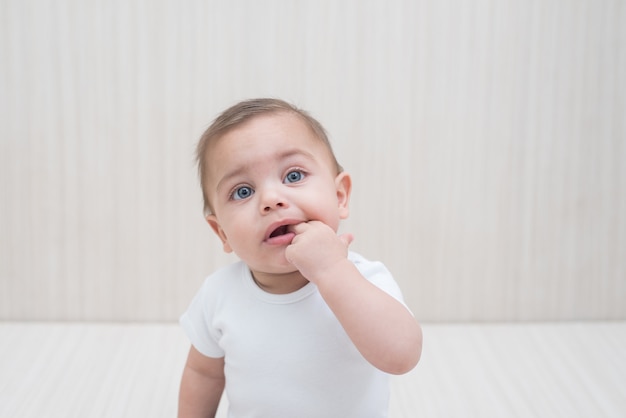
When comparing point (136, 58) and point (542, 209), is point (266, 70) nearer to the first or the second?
point (136, 58)

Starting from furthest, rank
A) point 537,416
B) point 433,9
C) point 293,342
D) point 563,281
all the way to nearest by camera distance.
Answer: point 563,281 → point 433,9 → point 537,416 → point 293,342

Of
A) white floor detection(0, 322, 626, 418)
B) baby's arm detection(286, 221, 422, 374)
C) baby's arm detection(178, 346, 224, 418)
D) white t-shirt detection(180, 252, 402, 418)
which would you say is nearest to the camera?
baby's arm detection(286, 221, 422, 374)

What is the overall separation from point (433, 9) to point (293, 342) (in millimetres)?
777

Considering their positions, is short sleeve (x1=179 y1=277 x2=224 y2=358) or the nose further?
short sleeve (x1=179 y1=277 x2=224 y2=358)

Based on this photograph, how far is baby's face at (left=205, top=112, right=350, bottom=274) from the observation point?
85 cm

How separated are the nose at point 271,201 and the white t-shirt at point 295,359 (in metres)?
0.12

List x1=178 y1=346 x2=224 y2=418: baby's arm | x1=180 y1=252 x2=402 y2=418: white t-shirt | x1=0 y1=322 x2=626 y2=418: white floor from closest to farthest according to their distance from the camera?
x1=180 y1=252 x2=402 y2=418: white t-shirt, x1=178 y1=346 x2=224 y2=418: baby's arm, x1=0 y1=322 x2=626 y2=418: white floor

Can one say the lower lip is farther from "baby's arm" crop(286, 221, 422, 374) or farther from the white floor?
the white floor

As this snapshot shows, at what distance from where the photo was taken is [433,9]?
1.40m

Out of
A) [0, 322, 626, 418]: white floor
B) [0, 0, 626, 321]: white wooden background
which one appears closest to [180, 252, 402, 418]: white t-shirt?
[0, 322, 626, 418]: white floor

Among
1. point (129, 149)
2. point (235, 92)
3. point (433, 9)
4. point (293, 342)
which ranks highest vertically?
point (433, 9)

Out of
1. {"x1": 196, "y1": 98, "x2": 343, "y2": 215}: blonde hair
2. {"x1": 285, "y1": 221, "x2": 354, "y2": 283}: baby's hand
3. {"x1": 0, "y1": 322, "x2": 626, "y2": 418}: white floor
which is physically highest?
{"x1": 196, "y1": 98, "x2": 343, "y2": 215}: blonde hair

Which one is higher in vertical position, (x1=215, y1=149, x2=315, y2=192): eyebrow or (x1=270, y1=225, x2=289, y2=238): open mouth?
(x1=215, y1=149, x2=315, y2=192): eyebrow

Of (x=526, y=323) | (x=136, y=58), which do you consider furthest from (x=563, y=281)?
(x=136, y=58)
